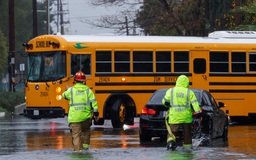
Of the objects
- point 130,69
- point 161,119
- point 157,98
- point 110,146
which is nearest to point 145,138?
point 161,119

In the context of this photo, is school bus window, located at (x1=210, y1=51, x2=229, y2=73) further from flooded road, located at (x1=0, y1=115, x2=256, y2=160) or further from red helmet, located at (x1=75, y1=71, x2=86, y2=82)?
red helmet, located at (x1=75, y1=71, x2=86, y2=82)

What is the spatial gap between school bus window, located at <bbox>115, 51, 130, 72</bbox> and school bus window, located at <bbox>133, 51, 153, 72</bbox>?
23 centimetres

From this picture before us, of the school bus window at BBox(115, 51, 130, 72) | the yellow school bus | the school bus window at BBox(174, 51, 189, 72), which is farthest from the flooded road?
the school bus window at BBox(174, 51, 189, 72)

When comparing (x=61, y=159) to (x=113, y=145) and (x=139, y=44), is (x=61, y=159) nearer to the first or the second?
(x=113, y=145)

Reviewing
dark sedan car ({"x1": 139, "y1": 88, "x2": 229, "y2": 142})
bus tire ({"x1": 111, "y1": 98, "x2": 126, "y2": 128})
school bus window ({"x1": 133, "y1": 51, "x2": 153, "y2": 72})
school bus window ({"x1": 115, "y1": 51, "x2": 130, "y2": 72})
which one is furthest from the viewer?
school bus window ({"x1": 133, "y1": 51, "x2": 153, "y2": 72})

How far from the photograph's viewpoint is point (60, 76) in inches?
1080

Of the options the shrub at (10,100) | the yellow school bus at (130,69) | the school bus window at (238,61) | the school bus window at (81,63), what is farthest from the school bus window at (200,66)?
the shrub at (10,100)

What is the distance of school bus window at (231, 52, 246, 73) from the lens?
29828 millimetres

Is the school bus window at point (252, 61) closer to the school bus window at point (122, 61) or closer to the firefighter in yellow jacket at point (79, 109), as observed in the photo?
the school bus window at point (122, 61)

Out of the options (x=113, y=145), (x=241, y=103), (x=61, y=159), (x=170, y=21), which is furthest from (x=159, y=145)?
(x=170, y=21)

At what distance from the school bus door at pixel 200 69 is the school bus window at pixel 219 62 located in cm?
21

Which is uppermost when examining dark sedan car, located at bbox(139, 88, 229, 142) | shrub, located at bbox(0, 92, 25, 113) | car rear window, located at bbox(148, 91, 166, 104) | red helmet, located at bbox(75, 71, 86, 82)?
red helmet, located at bbox(75, 71, 86, 82)

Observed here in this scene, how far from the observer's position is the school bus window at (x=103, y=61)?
27.9m

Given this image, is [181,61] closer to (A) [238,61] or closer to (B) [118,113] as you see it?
(A) [238,61]
